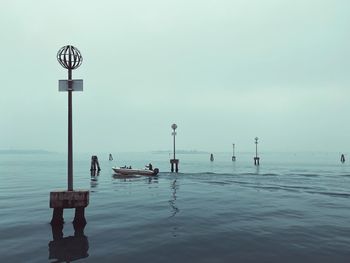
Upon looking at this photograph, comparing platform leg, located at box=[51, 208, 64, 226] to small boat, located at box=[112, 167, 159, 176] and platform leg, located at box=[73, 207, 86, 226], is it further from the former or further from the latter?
small boat, located at box=[112, 167, 159, 176]

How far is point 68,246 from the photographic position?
10.4 meters

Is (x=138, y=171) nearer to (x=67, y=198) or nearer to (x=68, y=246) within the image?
(x=67, y=198)

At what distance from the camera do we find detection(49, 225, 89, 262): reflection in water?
30.8ft

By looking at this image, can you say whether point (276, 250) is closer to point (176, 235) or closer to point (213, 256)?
point (213, 256)

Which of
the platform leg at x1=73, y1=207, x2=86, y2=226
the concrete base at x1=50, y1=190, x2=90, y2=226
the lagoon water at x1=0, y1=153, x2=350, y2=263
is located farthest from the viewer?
the platform leg at x1=73, y1=207, x2=86, y2=226

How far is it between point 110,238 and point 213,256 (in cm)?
404

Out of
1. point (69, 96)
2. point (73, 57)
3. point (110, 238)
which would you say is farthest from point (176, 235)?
point (73, 57)

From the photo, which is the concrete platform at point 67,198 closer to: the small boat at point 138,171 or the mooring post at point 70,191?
the mooring post at point 70,191

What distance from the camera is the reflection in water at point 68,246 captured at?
9377 millimetres

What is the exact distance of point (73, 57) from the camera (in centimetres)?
1317

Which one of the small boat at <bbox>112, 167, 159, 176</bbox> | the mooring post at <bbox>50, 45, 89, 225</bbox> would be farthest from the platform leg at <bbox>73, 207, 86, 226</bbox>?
the small boat at <bbox>112, 167, 159, 176</bbox>

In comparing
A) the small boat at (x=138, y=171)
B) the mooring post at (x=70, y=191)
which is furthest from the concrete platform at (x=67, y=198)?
the small boat at (x=138, y=171)

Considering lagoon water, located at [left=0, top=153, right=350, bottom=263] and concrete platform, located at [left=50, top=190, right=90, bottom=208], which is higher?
concrete platform, located at [left=50, top=190, right=90, bottom=208]

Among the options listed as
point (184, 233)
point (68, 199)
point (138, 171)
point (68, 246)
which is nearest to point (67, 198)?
point (68, 199)
